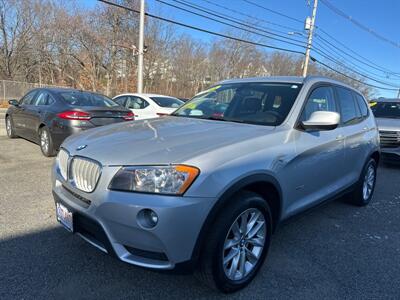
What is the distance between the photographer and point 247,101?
11.9ft

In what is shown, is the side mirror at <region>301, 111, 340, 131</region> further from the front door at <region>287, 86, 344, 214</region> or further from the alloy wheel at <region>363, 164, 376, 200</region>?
the alloy wheel at <region>363, 164, 376, 200</region>

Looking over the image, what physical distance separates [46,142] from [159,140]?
Answer: 500 centimetres

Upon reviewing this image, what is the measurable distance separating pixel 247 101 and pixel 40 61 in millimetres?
34798

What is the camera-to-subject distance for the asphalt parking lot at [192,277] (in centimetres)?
260

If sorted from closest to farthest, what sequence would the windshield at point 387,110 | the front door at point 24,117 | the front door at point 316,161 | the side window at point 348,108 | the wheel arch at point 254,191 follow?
the wheel arch at point 254,191, the front door at point 316,161, the side window at point 348,108, the front door at point 24,117, the windshield at point 387,110

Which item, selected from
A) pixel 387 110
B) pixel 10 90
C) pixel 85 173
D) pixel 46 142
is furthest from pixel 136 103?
pixel 10 90

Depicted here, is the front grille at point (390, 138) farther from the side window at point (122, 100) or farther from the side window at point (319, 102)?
the side window at point (122, 100)

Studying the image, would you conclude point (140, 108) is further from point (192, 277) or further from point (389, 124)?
point (192, 277)

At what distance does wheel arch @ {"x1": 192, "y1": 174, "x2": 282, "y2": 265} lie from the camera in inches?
87.7

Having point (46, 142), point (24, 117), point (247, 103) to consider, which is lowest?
point (46, 142)

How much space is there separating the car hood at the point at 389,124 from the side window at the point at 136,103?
6.21 m

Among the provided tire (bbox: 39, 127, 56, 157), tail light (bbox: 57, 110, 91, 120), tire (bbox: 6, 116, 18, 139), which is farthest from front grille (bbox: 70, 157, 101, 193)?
tire (bbox: 6, 116, 18, 139)

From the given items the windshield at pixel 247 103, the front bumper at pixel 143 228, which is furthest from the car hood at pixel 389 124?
the front bumper at pixel 143 228

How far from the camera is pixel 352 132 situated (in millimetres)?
4082
